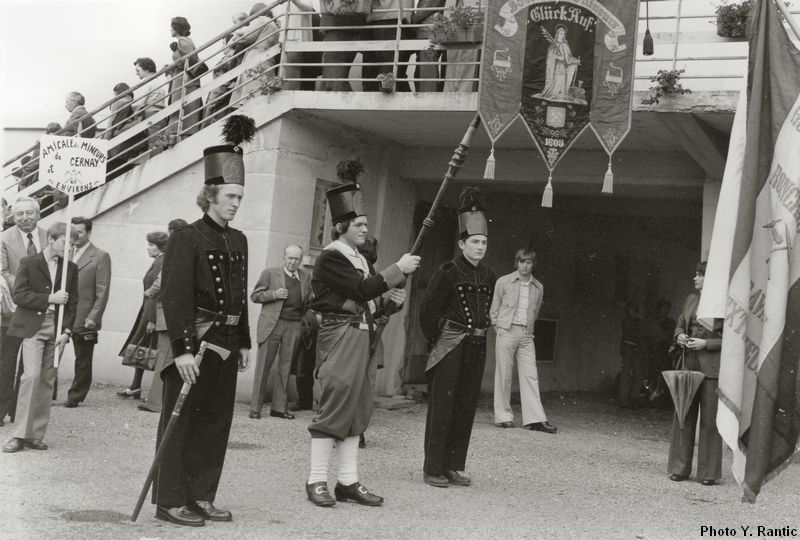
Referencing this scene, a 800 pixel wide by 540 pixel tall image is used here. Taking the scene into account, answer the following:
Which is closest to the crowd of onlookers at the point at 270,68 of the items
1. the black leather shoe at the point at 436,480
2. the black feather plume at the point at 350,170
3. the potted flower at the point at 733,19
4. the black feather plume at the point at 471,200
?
the potted flower at the point at 733,19

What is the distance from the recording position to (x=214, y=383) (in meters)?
6.12

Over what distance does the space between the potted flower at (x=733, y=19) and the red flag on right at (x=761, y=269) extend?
5.12m

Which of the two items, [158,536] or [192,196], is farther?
[192,196]

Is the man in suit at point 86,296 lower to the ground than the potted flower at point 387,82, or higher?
lower

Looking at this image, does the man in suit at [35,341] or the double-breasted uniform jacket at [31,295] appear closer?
the man in suit at [35,341]

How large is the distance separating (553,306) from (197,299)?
12.5m

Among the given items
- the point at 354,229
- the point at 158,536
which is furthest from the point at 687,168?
the point at 158,536

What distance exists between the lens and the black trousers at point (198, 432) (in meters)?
→ 5.95

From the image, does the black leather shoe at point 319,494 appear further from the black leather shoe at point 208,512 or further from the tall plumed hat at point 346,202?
the tall plumed hat at point 346,202

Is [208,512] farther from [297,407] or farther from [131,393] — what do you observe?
[131,393]

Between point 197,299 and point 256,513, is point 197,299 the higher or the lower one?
the higher one

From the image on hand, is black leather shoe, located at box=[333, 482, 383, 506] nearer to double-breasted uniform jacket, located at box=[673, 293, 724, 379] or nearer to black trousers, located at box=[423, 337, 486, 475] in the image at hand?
black trousers, located at box=[423, 337, 486, 475]

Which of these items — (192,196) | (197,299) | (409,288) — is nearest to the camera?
(197,299)

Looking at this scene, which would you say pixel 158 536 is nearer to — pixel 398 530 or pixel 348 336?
pixel 398 530
